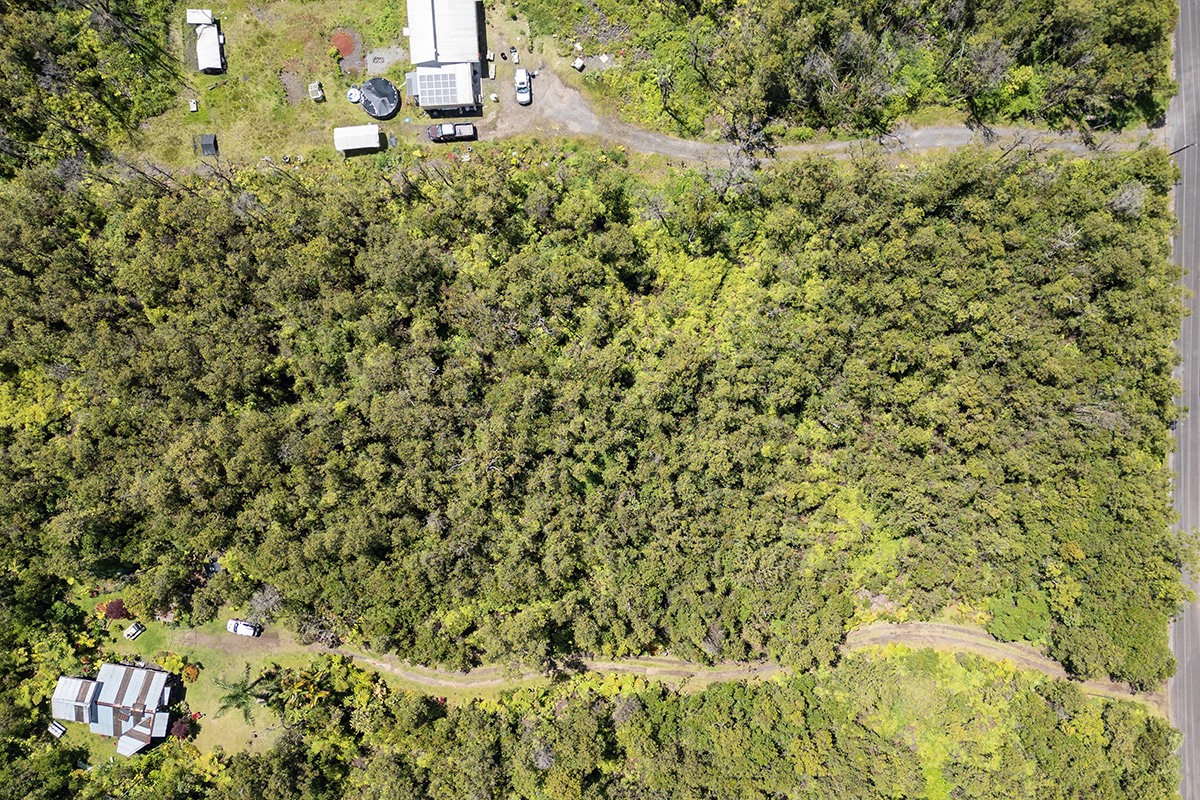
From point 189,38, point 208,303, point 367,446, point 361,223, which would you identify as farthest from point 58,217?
point 367,446

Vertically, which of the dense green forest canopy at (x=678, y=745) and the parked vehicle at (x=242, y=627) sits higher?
the parked vehicle at (x=242, y=627)

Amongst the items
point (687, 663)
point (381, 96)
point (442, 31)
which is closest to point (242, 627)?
point (687, 663)

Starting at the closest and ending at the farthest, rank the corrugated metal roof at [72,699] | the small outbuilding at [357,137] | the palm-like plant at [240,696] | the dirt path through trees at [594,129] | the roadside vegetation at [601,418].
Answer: the roadside vegetation at [601,418] < the corrugated metal roof at [72,699] < the palm-like plant at [240,696] < the small outbuilding at [357,137] < the dirt path through trees at [594,129]

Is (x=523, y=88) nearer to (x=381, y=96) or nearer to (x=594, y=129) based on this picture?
(x=594, y=129)

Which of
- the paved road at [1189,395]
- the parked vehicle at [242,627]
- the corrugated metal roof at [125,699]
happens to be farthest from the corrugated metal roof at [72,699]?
the paved road at [1189,395]

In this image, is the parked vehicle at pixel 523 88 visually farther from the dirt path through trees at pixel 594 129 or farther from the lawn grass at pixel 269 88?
the lawn grass at pixel 269 88

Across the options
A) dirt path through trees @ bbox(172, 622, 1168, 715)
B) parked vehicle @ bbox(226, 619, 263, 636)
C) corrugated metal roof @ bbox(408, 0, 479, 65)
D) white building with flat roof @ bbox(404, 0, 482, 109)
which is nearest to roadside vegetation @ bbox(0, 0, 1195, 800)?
dirt path through trees @ bbox(172, 622, 1168, 715)

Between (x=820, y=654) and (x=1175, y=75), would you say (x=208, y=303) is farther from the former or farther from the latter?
(x=1175, y=75)
